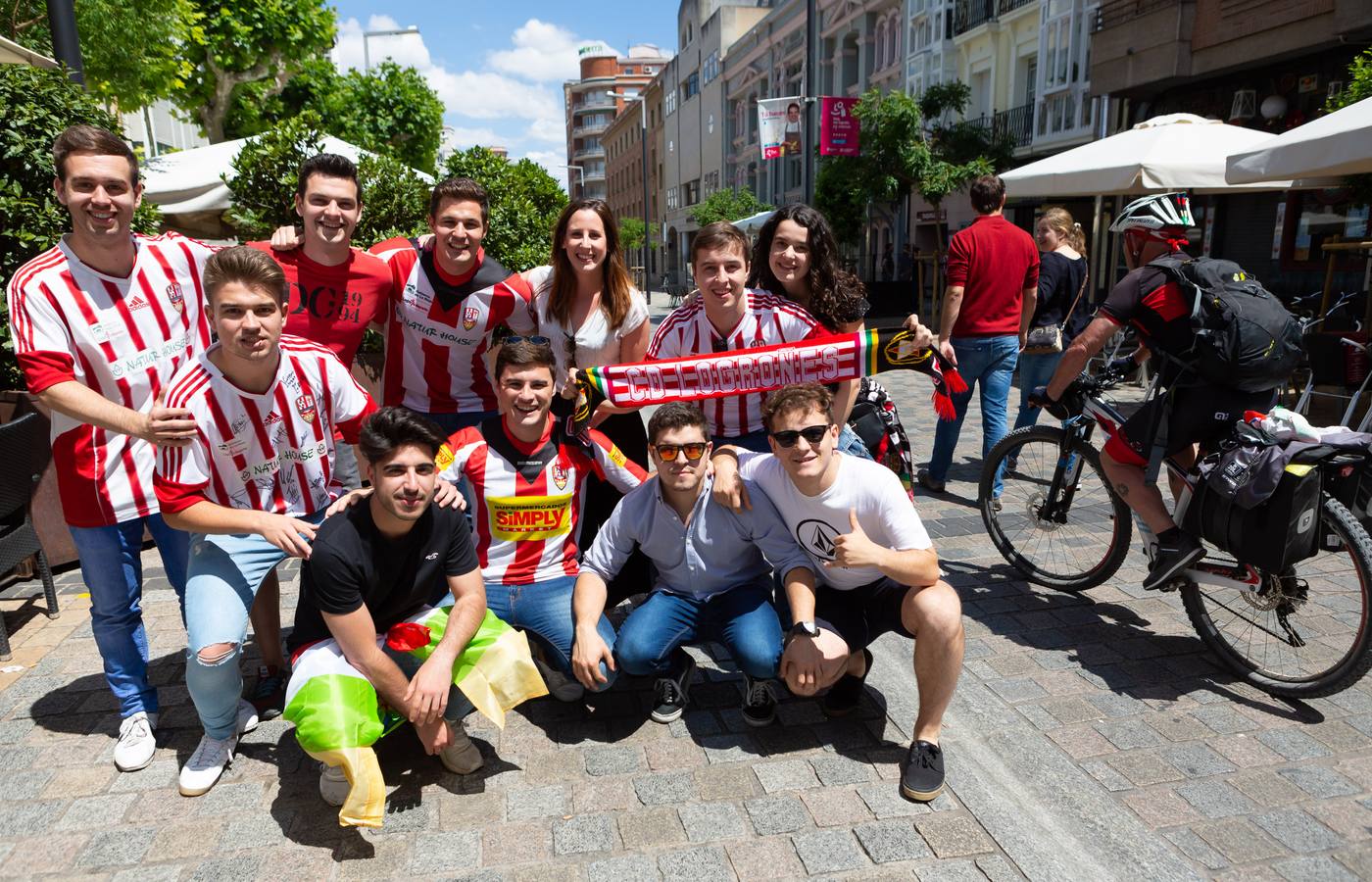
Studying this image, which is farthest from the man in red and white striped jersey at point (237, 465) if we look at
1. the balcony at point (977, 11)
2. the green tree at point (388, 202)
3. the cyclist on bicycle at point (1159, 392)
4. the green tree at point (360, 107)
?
the balcony at point (977, 11)

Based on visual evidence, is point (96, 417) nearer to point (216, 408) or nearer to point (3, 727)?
point (216, 408)

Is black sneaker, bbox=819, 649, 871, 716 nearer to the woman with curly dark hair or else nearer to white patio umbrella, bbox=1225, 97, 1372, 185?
the woman with curly dark hair

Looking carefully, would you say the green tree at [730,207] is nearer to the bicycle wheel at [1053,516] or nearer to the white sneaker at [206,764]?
the bicycle wheel at [1053,516]

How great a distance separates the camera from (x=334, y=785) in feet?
9.62

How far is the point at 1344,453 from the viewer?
→ 11.1ft

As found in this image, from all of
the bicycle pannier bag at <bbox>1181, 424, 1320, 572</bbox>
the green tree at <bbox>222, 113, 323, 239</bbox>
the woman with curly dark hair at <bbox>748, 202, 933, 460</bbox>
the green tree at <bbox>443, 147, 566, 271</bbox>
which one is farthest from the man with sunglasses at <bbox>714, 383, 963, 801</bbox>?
the green tree at <bbox>222, 113, 323, 239</bbox>

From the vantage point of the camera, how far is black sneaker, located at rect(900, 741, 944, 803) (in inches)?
115

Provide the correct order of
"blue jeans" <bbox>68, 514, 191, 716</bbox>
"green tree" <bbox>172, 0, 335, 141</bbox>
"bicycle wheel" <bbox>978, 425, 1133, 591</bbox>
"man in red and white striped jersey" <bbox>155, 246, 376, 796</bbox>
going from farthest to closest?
"green tree" <bbox>172, 0, 335, 141</bbox> < "bicycle wheel" <bbox>978, 425, 1133, 591</bbox> < "blue jeans" <bbox>68, 514, 191, 716</bbox> < "man in red and white striped jersey" <bbox>155, 246, 376, 796</bbox>

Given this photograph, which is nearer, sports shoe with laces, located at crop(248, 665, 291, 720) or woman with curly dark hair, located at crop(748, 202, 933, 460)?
sports shoe with laces, located at crop(248, 665, 291, 720)

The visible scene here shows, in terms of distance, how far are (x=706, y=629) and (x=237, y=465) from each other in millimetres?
1847

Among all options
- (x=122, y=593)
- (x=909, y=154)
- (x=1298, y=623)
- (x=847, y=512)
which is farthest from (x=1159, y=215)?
(x=909, y=154)

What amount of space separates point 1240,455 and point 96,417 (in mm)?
4240

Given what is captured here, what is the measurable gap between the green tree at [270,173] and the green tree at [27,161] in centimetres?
269

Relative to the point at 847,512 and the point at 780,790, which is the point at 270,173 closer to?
the point at 847,512
